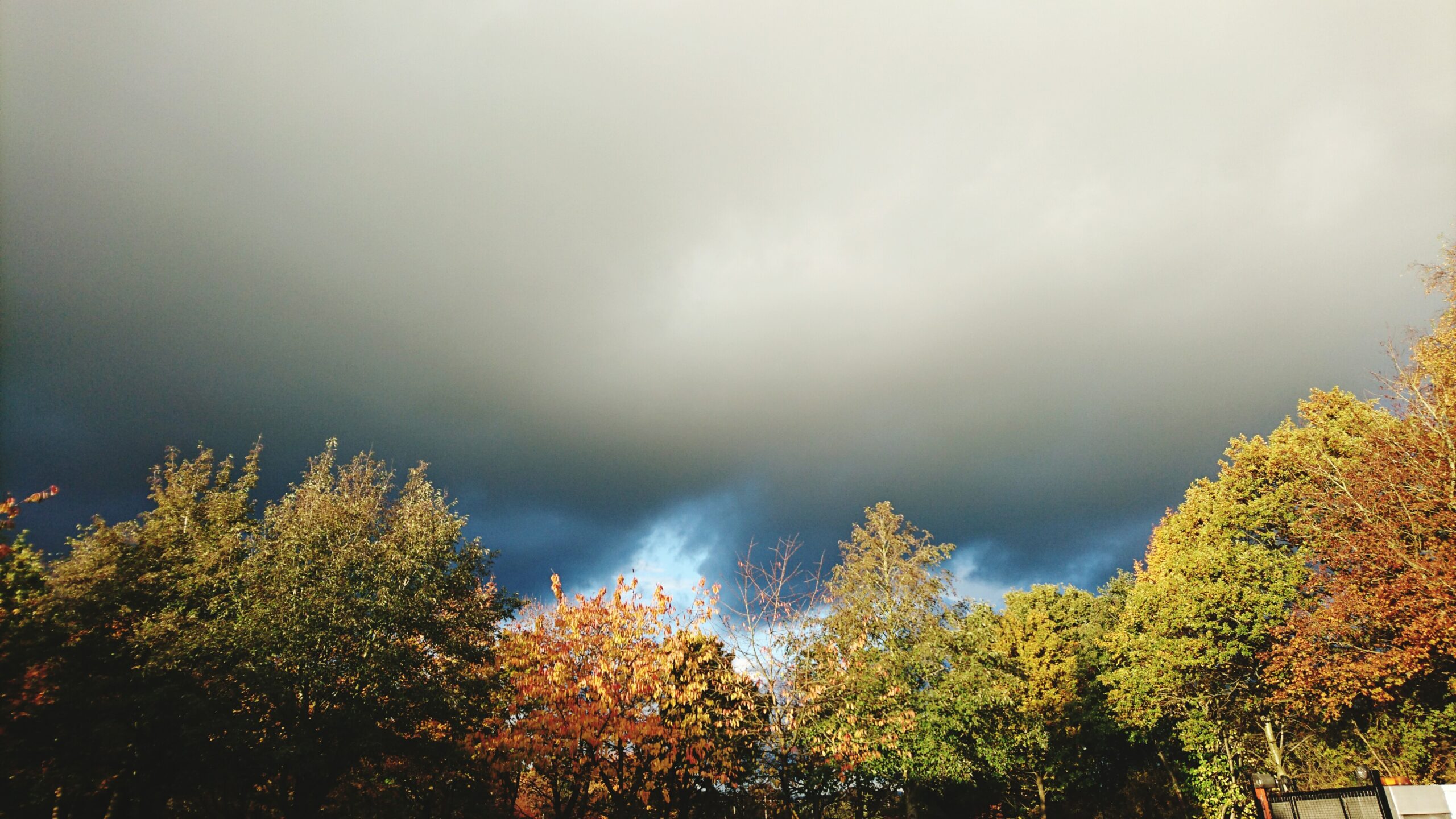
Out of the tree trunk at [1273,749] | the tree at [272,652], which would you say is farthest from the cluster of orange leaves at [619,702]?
the tree trunk at [1273,749]

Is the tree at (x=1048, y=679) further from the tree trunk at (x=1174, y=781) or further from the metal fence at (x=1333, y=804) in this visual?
the metal fence at (x=1333, y=804)

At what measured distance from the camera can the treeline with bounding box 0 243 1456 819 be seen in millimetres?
15758

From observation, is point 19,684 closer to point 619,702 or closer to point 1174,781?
point 619,702

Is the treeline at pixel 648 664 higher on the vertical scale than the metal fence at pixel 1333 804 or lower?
higher

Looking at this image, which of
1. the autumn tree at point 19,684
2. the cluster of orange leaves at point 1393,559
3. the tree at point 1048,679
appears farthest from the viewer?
the tree at point 1048,679

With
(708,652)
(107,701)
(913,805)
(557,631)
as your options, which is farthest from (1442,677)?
(107,701)

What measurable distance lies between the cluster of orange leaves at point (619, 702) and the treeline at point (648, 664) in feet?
0.35

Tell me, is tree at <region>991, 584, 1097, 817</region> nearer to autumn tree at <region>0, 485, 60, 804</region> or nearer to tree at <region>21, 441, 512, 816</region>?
tree at <region>21, 441, 512, 816</region>

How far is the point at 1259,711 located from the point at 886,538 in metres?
15.9

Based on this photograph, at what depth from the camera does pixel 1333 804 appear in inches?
744

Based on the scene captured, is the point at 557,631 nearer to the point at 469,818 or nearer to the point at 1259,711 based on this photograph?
the point at 469,818

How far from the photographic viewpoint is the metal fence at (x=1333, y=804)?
56.1ft

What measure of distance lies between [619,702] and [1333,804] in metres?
21.1

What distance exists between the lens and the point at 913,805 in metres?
28.5
